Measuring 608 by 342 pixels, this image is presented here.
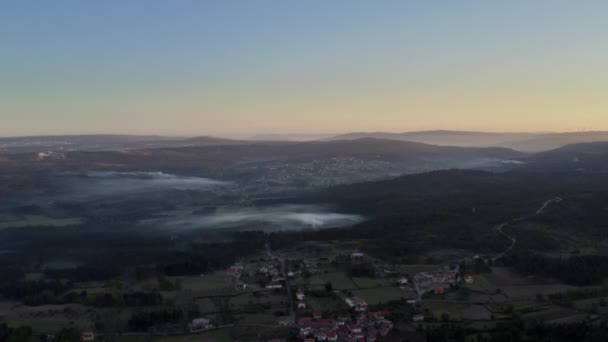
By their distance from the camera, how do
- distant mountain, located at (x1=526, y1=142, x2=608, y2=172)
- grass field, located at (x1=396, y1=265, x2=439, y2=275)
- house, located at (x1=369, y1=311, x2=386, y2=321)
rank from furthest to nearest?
distant mountain, located at (x1=526, y1=142, x2=608, y2=172) < grass field, located at (x1=396, y1=265, x2=439, y2=275) < house, located at (x1=369, y1=311, x2=386, y2=321)

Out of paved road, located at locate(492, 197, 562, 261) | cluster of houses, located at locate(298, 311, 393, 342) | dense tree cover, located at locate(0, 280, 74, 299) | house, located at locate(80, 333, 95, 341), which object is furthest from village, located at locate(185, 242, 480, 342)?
dense tree cover, located at locate(0, 280, 74, 299)

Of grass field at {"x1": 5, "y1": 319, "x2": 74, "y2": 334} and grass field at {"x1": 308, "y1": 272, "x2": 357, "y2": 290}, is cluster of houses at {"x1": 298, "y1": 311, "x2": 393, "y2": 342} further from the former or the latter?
grass field at {"x1": 5, "y1": 319, "x2": 74, "y2": 334}

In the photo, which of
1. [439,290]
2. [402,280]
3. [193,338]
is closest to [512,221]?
[402,280]

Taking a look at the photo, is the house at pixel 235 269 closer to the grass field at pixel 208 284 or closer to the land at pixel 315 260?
the land at pixel 315 260

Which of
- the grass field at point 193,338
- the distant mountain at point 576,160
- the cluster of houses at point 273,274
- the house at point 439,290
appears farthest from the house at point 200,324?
the distant mountain at point 576,160

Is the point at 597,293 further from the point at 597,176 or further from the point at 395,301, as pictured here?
the point at 597,176

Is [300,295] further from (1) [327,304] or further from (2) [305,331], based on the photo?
(2) [305,331]

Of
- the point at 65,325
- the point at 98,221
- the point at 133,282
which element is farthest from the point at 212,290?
the point at 98,221
